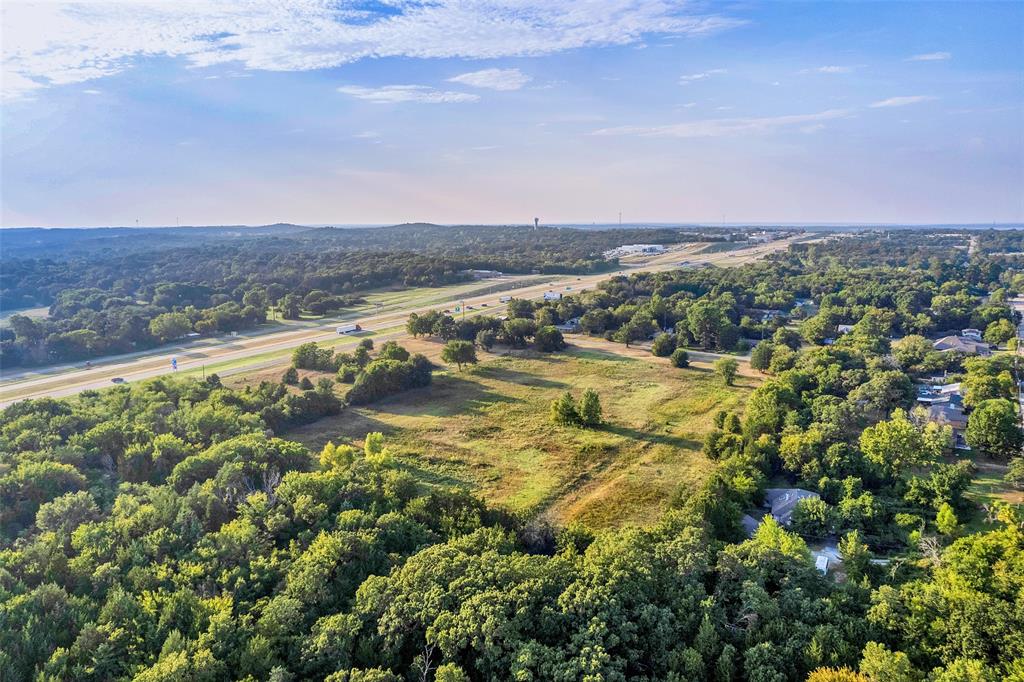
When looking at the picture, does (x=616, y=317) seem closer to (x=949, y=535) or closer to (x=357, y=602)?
(x=949, y=535)

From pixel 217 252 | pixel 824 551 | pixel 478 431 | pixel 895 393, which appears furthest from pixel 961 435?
pixel 217 252

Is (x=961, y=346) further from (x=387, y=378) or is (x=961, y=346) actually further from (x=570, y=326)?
(x=387, y=378)

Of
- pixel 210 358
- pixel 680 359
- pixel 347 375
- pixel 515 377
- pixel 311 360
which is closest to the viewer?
pixel 347 375

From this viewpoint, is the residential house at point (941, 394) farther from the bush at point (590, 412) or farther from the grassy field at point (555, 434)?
the bush at point (590, 412)

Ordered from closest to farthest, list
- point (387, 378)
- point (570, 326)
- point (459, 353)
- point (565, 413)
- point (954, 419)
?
point (954, 419) → point (565, 413) → point (387, 378) → point (459, 353) → point (570, 326)

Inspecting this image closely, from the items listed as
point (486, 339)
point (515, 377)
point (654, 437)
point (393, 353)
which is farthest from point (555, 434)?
point (486, 339)

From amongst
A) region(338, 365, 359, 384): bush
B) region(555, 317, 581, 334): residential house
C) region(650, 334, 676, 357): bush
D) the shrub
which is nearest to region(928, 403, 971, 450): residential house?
the shrub
